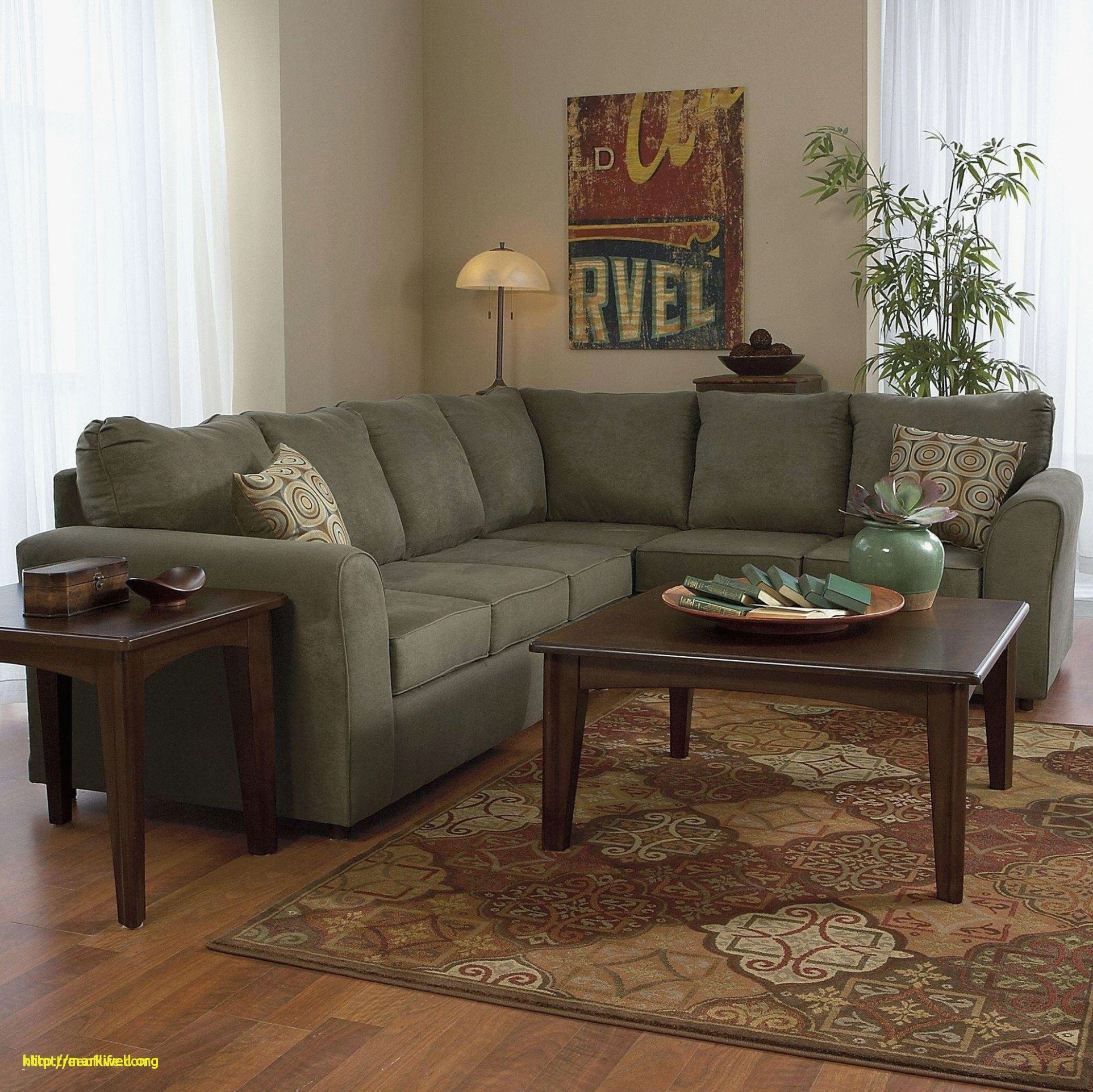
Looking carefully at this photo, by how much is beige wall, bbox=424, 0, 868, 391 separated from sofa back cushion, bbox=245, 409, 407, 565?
7.54ft

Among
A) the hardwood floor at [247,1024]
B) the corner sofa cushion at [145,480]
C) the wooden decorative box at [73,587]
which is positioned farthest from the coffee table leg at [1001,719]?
the wooden decorative box at [73,587]

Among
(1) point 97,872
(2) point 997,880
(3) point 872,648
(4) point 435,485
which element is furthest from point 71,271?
(2) point 997,880

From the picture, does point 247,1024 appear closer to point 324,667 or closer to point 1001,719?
point 324,667

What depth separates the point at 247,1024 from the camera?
208 cm

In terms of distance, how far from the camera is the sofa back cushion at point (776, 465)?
461 cm

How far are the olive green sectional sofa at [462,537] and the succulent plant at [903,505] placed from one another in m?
0.83

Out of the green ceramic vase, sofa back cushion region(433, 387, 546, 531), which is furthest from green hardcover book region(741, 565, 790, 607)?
sofa back cushion region(433, 387, 546, 531)

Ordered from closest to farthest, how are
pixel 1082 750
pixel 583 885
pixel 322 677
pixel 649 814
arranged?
1. pixel 583 885
2. pixel 322 677
3. pixel 649 814
4. pixel 1082 750

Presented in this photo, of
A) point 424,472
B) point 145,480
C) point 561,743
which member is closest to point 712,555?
point 424,472

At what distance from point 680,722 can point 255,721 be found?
1.20 m

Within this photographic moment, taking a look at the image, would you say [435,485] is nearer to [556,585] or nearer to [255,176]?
[556,585]

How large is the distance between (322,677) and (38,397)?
6.50 feet

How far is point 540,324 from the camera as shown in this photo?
20.4 feet

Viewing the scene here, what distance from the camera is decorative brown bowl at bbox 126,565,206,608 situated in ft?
8.59
